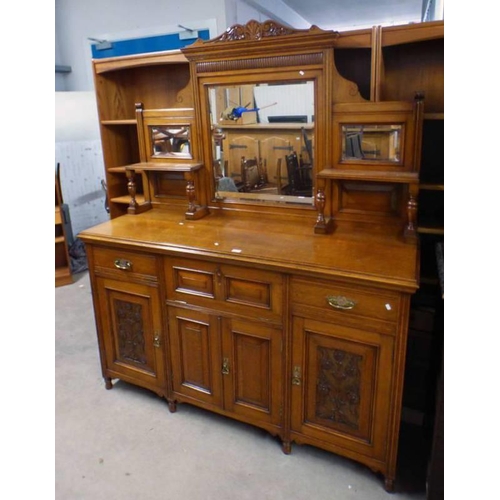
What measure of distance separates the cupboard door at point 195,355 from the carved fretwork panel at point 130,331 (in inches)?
7.4

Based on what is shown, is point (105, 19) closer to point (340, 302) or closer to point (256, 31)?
point (256, 31)

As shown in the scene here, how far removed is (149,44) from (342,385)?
3.57 m

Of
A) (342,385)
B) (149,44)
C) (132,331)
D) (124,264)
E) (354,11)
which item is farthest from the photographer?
(354,11)

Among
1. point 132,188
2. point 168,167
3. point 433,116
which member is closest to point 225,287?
point 168,167

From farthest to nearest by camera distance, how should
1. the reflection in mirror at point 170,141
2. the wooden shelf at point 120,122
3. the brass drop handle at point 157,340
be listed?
the wooden shelf at point 120,122 < the reflection in mirror at point 170,141 < the brass drop handle at point 157,340

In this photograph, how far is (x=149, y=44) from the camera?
3.95 meters

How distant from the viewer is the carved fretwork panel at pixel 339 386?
1555 millimetres

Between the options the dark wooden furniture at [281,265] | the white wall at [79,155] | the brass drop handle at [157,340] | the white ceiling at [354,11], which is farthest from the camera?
the white ceiling at [354,11]

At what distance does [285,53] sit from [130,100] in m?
1.14

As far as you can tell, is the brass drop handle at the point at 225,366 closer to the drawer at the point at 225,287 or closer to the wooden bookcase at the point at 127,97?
the drawer at the point at 225,287

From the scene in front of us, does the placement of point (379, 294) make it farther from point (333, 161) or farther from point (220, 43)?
point (220, 43)

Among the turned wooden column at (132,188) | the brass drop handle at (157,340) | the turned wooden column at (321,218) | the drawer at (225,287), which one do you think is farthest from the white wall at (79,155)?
the turned wooden column at (321,218)
